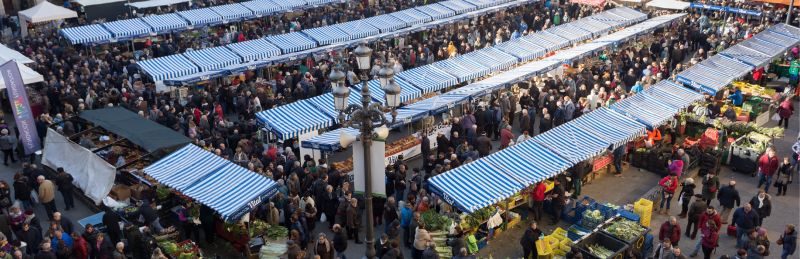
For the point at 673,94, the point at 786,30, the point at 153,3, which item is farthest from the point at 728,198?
the point at 153,3

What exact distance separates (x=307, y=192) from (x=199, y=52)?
9.78 m

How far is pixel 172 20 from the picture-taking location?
26797mm

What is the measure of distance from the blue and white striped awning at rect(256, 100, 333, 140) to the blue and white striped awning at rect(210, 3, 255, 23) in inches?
467

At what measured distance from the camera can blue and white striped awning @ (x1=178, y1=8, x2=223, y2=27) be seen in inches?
1065

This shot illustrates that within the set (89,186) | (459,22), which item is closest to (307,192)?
(89,186)

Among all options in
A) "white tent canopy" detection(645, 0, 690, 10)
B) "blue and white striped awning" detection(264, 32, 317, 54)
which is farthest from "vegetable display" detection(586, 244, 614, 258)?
"white tent canopy" detection(645, 0, 690, 10)

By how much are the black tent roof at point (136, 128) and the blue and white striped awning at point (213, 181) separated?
753 millimetres

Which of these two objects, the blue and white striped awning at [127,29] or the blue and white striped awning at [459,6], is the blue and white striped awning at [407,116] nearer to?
the blue and white striped awning at [127,29]

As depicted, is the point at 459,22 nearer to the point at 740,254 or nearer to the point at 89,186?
the point at 89,186

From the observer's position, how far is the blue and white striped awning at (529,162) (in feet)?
44.0

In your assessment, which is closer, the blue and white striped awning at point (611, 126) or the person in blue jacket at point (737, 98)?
the blue and white striped awning at point (611, 126)

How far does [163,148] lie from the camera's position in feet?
47.7

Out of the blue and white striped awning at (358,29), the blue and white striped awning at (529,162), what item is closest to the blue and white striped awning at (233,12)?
the blue and white striped awning at (358,29)

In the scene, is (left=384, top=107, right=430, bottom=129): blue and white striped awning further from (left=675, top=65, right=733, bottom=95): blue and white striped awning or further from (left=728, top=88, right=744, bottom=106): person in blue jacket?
(left=728, top=88, right=744, bottom=106): person in blue jacket
